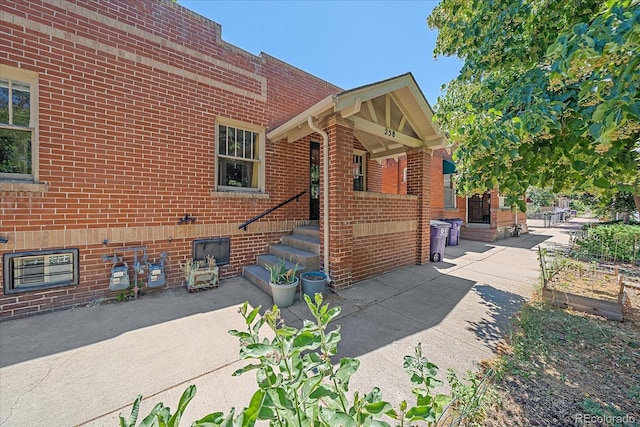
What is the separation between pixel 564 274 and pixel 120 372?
8.08 metres

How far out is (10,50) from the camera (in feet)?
12.2

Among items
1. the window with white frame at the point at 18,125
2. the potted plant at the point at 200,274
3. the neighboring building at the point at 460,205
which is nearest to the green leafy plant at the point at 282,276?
the potted plant at the point at 200,274

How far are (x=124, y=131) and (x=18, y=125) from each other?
1.31 m

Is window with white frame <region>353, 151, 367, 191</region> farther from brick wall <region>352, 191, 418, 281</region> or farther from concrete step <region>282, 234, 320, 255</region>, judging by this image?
concrete step <region>282, 234, 320, 255</region>

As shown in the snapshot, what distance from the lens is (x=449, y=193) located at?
13.0m

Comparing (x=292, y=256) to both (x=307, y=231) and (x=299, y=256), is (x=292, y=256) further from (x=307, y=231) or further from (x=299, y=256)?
(x=307, y=231)

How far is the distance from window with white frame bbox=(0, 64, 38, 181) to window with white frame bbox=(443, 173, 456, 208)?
→ 14038 mm

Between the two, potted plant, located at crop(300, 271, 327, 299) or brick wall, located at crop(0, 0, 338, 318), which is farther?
potted plant, located at crop(300, 271, 327, 299)

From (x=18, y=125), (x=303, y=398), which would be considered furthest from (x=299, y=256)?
(x=18, y=125)

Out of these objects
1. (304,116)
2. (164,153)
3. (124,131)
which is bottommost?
(164,153)

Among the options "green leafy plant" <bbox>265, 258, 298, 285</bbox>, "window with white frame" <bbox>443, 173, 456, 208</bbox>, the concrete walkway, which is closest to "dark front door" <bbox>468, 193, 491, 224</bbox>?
"window with white frame" <bbox>443, 173, 456, 208</bbox>

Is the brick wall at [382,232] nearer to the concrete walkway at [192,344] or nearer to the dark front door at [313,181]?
the concrete walkway at [192,344]

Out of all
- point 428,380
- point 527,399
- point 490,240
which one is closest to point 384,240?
point 527,399

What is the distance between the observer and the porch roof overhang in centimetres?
449
